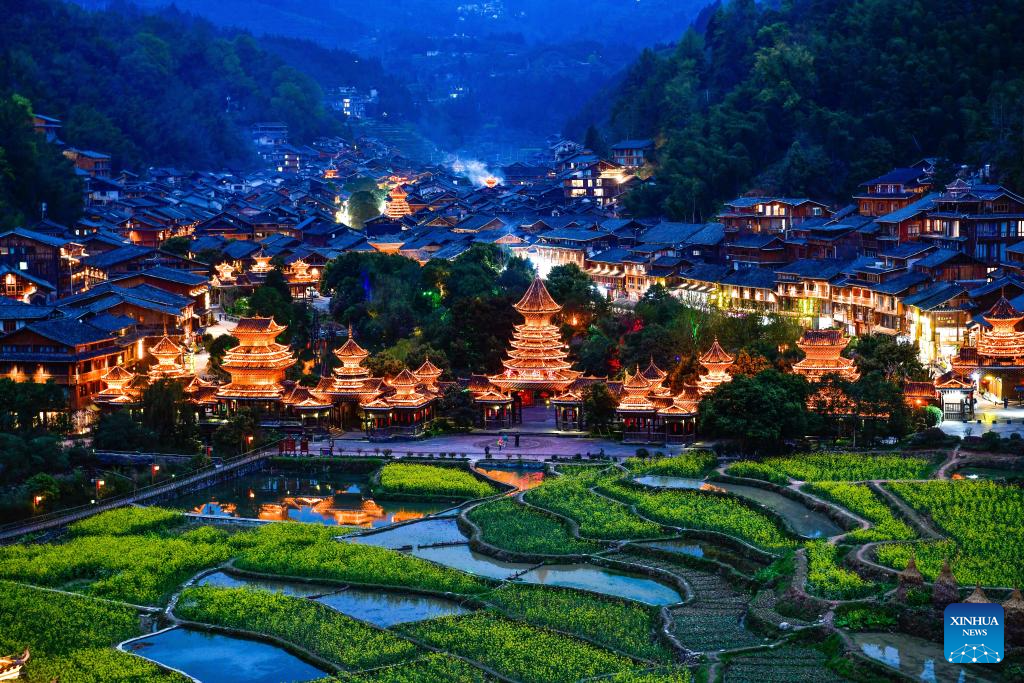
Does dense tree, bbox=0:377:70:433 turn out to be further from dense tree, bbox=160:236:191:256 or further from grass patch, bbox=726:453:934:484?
dense tree, bbox=160:236:191:256

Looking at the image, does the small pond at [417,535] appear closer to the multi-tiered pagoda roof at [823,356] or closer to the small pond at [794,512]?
the small pond at [794,512]

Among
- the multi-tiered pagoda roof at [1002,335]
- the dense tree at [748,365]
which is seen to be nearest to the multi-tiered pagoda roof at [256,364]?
the dense tree at [748,365]

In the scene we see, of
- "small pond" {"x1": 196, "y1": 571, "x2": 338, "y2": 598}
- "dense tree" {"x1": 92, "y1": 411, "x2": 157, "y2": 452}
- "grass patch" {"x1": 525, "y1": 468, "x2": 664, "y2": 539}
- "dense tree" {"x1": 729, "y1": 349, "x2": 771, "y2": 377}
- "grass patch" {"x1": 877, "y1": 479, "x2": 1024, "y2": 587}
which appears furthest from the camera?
"dense tree" {"x1": 729, "y1": 349, "x2": 771, "y2": 377}

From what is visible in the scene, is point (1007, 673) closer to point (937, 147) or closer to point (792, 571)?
point (792, 571)

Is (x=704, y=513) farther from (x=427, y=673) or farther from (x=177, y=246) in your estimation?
(x=177, y=246)

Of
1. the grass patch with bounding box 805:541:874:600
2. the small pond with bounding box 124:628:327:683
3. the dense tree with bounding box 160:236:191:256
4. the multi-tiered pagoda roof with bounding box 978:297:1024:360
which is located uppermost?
the dense tree with bounding box 160:236:191:256

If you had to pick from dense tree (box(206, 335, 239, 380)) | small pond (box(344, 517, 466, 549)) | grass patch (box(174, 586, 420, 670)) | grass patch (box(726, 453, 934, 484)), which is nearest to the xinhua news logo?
grass patch (box(174, 586, 420, 670))
